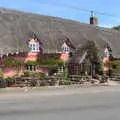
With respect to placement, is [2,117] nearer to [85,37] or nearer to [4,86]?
[4,86]

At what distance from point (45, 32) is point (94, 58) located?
269 inches

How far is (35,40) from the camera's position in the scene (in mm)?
42031

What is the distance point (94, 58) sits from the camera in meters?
43.4

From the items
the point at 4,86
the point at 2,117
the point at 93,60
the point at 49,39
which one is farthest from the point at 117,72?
the point at 2,117

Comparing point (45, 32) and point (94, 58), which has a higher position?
point (45, 32)

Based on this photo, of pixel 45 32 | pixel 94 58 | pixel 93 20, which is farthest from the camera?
pixel 93 20

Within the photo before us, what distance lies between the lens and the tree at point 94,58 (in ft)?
142

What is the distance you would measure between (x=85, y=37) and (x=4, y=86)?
70.1 feet

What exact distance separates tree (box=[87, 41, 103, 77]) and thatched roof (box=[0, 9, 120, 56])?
3.28m

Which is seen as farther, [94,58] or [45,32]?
[45,32]

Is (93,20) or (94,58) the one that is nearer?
(94,58)

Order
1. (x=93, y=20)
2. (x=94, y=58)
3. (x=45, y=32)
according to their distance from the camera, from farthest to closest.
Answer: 1. (x=93, y=20)
2. (x=45, y=32)
3. (x=94, y=58)

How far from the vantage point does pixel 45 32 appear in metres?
45.1

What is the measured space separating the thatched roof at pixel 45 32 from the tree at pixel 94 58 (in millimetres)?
3284
